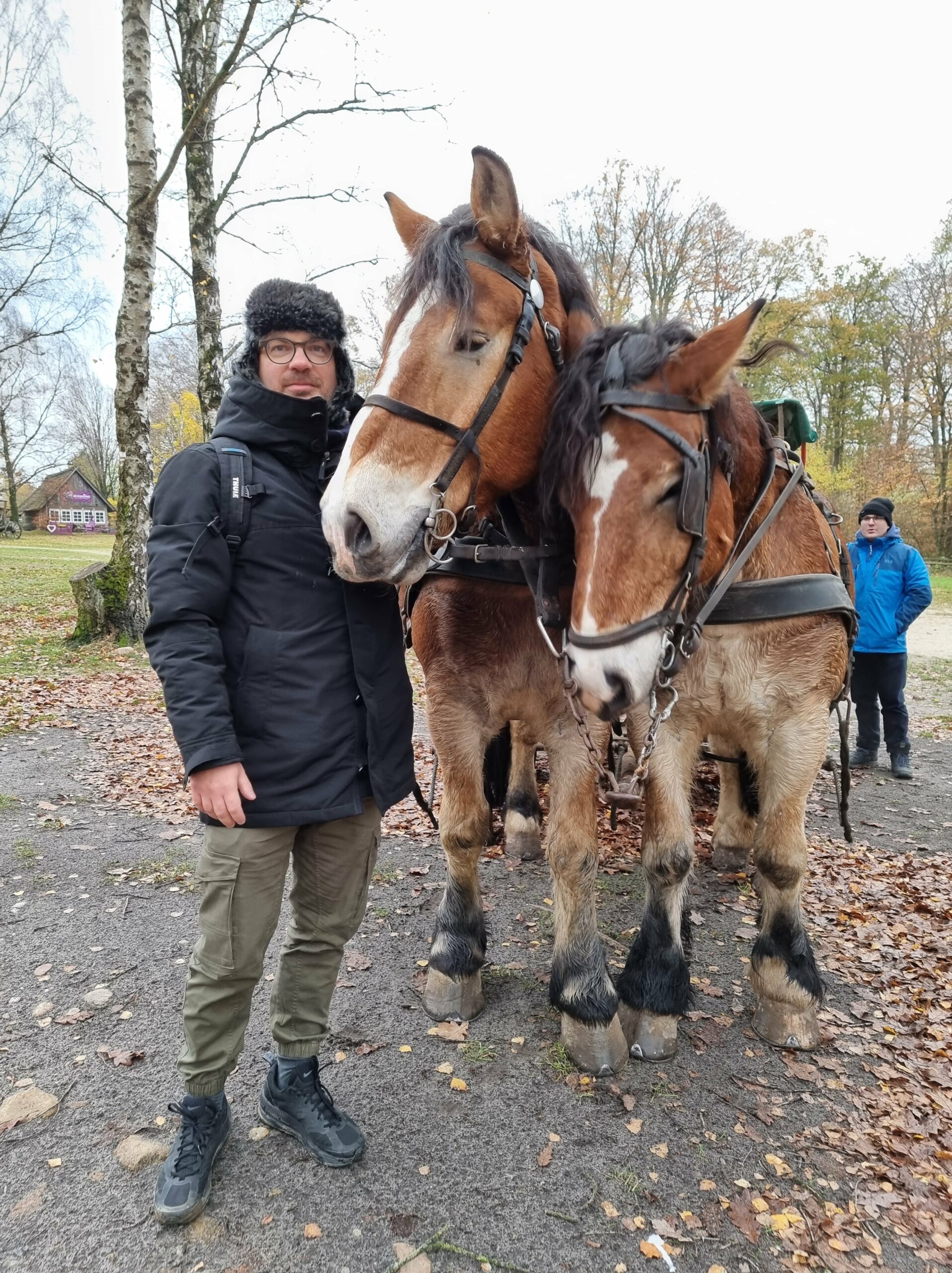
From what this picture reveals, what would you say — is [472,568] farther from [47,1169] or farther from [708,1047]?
[47,1169]

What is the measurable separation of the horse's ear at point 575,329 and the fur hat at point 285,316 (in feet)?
2.31

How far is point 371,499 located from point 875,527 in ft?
20.8

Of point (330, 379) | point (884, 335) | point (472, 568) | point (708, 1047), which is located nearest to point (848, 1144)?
point (708, 1047)

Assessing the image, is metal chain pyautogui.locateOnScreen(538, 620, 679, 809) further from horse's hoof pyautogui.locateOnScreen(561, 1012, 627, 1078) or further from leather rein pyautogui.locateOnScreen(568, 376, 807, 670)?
horse's hoof pyautogui.locateOnScreen(561, 1012, 627, 1078)

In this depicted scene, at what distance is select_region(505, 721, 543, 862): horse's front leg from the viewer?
14.4ft

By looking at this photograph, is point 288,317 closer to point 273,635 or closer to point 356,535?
point 356,535

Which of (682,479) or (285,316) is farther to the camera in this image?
(285,316)

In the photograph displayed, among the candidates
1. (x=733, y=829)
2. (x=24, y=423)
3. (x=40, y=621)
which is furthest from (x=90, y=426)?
(x=733, y=829)

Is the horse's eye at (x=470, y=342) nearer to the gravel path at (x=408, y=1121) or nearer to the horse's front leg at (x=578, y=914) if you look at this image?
the horse's front leg at (x=578, y=914)

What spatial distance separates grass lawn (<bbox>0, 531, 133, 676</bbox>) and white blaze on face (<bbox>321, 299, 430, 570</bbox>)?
8.04 metres

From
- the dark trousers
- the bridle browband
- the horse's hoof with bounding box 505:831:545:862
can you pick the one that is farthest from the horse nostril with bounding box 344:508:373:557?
the dark trousers

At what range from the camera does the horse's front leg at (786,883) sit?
8.48 feet

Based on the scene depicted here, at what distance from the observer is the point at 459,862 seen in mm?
2951

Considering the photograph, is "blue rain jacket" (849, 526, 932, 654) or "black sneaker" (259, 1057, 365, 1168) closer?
"black sneaker" (259, 1057, 365, 1168)
